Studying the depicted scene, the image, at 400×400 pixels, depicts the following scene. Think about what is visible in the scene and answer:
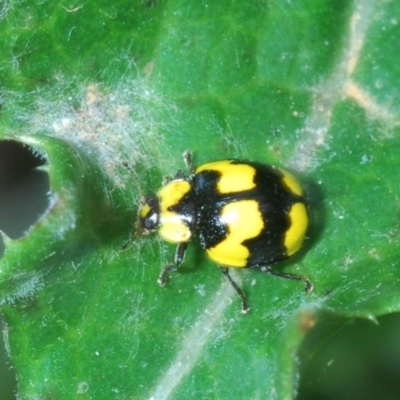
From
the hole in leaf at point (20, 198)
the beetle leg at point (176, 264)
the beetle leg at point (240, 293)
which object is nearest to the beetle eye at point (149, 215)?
the beetle leg at point (176, 264)

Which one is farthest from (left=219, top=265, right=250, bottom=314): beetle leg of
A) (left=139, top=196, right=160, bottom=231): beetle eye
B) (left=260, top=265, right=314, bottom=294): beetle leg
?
(left=139, top=196, right=160, bottom=231): beetle eye

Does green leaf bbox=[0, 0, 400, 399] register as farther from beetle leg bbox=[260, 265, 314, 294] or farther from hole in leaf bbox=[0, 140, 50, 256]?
hole in leaf bbox=[0, 140, 50, 256]

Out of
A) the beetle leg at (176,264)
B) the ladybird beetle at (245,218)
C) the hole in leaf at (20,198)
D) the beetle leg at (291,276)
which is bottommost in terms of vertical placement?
the hole in leaf at (20,198)

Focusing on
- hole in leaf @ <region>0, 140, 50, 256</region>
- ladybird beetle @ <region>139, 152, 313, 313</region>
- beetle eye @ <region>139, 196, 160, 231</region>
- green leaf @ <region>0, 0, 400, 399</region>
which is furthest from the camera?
hole in leaf @ <region>0, 140, 50, 256</region>

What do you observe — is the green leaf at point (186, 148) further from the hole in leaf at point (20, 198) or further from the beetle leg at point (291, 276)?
the hole in leaf at point (20, 198)

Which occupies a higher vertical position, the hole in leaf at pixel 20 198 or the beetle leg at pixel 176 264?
the beetle leg at pixel 176 264

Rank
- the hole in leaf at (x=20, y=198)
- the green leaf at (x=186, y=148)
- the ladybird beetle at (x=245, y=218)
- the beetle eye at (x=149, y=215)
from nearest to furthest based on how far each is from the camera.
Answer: the green leaf at (x=186, y=148) < the ladybird beetle at (x=245, y=218) < the beetle eye at (x=149, y=215) < the hole in leaf at (x=20, y=198)
